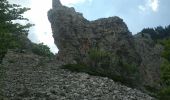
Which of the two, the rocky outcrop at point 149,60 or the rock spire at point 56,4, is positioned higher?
the rock spire at point 56,4

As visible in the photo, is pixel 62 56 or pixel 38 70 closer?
pixel 38 70

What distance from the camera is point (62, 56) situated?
70000 millimetres

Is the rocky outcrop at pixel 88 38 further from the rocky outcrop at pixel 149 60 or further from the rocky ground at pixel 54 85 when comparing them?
the rocky ground at pixel 54 85

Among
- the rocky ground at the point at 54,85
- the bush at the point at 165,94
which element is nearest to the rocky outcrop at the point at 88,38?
the rocky ground at the point at 54,85

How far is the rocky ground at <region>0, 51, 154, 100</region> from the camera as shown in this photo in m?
44.0

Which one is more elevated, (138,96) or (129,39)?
(129,39)

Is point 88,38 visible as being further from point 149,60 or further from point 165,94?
point 165,94

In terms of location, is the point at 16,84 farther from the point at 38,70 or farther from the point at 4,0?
the point at 4,0

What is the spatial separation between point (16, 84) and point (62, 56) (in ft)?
73.6

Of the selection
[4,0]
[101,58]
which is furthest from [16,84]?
[101,58]

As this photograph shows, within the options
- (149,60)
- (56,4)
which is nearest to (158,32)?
(149,60)

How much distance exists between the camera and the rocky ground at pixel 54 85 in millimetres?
44000

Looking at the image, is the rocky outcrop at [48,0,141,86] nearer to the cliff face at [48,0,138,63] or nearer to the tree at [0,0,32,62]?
the cliff face at [48,0,138,63]

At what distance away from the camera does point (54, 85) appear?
48969mm
